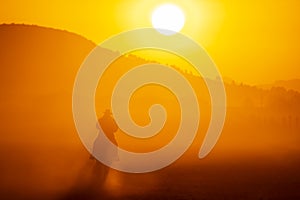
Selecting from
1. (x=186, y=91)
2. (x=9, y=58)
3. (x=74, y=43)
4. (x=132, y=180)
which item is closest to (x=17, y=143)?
(x=132, y=180)

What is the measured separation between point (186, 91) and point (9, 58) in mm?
58935

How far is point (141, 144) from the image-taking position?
4384 cm

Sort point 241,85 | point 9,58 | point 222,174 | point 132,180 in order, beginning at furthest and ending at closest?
1. point 9,58
2. point 241,85
3. point 222,174
4. point 132,180

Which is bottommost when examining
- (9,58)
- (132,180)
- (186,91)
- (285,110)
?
(132,180)

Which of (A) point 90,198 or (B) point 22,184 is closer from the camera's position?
(A) point 90,198

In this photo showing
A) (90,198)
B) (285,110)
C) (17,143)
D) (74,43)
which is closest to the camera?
(90,198)

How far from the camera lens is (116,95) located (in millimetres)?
120688

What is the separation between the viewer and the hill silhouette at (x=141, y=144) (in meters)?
22.1

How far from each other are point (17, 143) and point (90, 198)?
2062 cm

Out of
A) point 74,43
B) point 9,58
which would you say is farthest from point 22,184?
point 74,43

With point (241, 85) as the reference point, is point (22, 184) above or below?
below

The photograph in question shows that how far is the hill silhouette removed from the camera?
2212 cm

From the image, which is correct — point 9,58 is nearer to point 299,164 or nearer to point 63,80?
point 63,80

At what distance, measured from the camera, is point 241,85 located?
144000 millimetres
